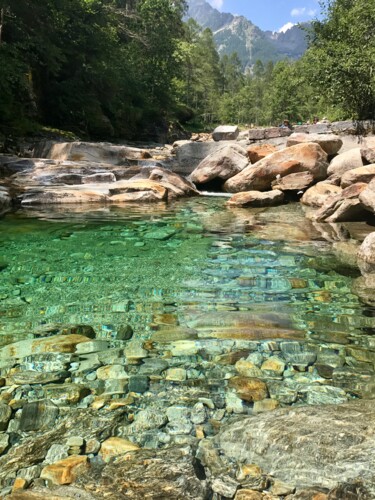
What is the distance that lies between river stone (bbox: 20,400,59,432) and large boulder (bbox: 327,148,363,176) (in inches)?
455

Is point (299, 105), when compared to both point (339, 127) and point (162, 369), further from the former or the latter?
point (162, 369)

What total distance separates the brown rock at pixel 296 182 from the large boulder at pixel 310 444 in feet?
35.3

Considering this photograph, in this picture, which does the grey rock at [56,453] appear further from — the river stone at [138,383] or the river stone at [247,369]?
the river stone at [247,369]

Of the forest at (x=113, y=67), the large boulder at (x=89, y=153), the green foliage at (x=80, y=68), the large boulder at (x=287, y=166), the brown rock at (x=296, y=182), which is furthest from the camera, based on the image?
the forest at (x=113, y=67)

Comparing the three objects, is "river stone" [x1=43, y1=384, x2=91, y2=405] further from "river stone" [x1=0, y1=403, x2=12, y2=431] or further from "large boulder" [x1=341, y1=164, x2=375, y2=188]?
"large boulder" [x1=341, y1=164, x2=375, y2=188]

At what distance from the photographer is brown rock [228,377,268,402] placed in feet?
8.77

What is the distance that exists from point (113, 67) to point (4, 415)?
3060 cm

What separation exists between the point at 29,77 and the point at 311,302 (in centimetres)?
2364

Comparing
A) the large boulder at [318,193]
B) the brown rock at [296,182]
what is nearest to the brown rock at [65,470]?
the large boulder at [318,193]

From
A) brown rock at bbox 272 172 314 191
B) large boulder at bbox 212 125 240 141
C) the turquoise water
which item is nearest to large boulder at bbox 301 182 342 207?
brown rock at bbox 272 172 314 191

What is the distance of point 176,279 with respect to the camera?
526 cm

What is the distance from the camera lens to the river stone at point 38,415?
7.80ft

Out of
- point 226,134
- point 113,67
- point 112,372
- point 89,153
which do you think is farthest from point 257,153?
point 113,67

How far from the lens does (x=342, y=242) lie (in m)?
7.05
